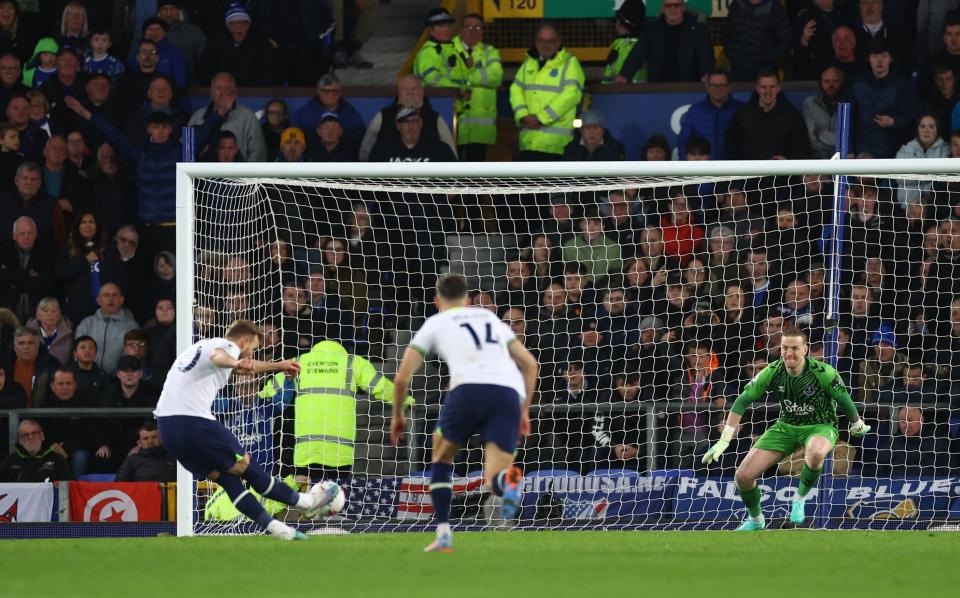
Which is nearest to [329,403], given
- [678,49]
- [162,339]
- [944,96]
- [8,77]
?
[162,339]

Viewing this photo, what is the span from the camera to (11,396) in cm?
1541

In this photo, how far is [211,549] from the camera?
10.7 metres

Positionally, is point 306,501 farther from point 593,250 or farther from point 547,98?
point 547,98

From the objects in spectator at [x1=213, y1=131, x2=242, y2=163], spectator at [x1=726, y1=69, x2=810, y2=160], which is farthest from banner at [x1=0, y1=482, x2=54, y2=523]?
spectator at [x1=726, y1=69, x2=810, y2=160]

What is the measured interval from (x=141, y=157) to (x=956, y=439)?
343 inches

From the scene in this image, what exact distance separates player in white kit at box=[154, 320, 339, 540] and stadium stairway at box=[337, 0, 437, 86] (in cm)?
871

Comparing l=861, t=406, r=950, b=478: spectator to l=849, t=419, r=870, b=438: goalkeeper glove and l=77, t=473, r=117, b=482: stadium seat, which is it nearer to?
l=849, t=419, r=870, b=438: goalkeeper glove

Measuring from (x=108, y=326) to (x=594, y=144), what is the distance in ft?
17.2

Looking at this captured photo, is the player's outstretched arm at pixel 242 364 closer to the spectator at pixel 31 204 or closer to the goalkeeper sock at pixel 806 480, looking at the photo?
the goalkeeper sock at pixel 806 480

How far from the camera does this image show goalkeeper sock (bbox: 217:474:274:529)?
11.5 m

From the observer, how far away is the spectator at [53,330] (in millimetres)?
16031

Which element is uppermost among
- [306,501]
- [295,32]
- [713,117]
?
[295,32]

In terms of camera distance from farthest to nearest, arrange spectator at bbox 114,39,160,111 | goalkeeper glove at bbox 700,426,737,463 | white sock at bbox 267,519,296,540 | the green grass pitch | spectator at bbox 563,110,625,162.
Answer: spectator at bbox 114,39,160,111, spectator at bbox 563,110,625,162, goalkeeper glove at bbox 700,426,737,463, white sock at bbox 267,519,296,540, the green grass pitch

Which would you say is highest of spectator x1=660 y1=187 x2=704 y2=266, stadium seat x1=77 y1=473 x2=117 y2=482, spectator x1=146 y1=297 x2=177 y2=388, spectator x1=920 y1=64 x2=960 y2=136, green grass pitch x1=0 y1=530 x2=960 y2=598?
spectator x1=920 y1=64 x2=960 y2=136
